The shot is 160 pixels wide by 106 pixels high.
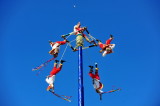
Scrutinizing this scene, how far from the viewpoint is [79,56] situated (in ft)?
43.2

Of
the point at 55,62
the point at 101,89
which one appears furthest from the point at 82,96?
the point at 55,62

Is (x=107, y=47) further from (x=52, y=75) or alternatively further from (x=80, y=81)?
(x=52, y=75)

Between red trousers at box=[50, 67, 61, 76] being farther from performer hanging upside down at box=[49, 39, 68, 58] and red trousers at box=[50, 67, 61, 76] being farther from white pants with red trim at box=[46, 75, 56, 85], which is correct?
performer hanging upside down at box=[49, 39, 68, 58]

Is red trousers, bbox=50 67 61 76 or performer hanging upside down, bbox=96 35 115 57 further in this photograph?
performer hanging upside down, bbox=96 35 115 57

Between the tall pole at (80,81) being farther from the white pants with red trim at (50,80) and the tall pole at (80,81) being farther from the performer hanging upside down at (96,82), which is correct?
the white pants with red trim at (50,80)

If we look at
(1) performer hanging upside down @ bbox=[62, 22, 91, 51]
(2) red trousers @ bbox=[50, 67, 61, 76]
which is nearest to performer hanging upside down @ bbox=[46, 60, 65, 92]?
(2) red trousers @ bbox=[50, 67, 61, 76]

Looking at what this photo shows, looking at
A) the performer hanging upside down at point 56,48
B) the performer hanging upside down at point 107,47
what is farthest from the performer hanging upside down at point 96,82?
the performer hanging upside down at point 56,48

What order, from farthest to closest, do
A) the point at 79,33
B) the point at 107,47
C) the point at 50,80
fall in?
the point at 79,33 < the point at 107,47 < the point at 50,80

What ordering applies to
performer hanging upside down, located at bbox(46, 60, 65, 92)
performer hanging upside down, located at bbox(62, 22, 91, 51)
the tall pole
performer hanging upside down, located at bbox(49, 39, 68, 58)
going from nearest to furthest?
the tall pole
performer hanging upside down, located at bbox(46, 60, 65, 92)
performer hanging upside down, located at bbox(62, 22, 91, 51)
performer hanging upside down, located at bbox(49, 39, 68, 58)

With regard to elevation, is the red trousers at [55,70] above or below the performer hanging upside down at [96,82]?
above

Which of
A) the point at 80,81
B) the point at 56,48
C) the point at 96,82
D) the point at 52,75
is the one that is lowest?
the point at 80,81

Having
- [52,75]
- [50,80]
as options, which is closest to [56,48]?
[52,75]

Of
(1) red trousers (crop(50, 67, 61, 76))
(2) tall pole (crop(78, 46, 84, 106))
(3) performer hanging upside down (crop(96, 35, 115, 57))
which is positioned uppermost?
(3) performer hanging upside down (crop(96, 35, 115, 57))

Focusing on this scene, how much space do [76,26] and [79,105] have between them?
624 cm
